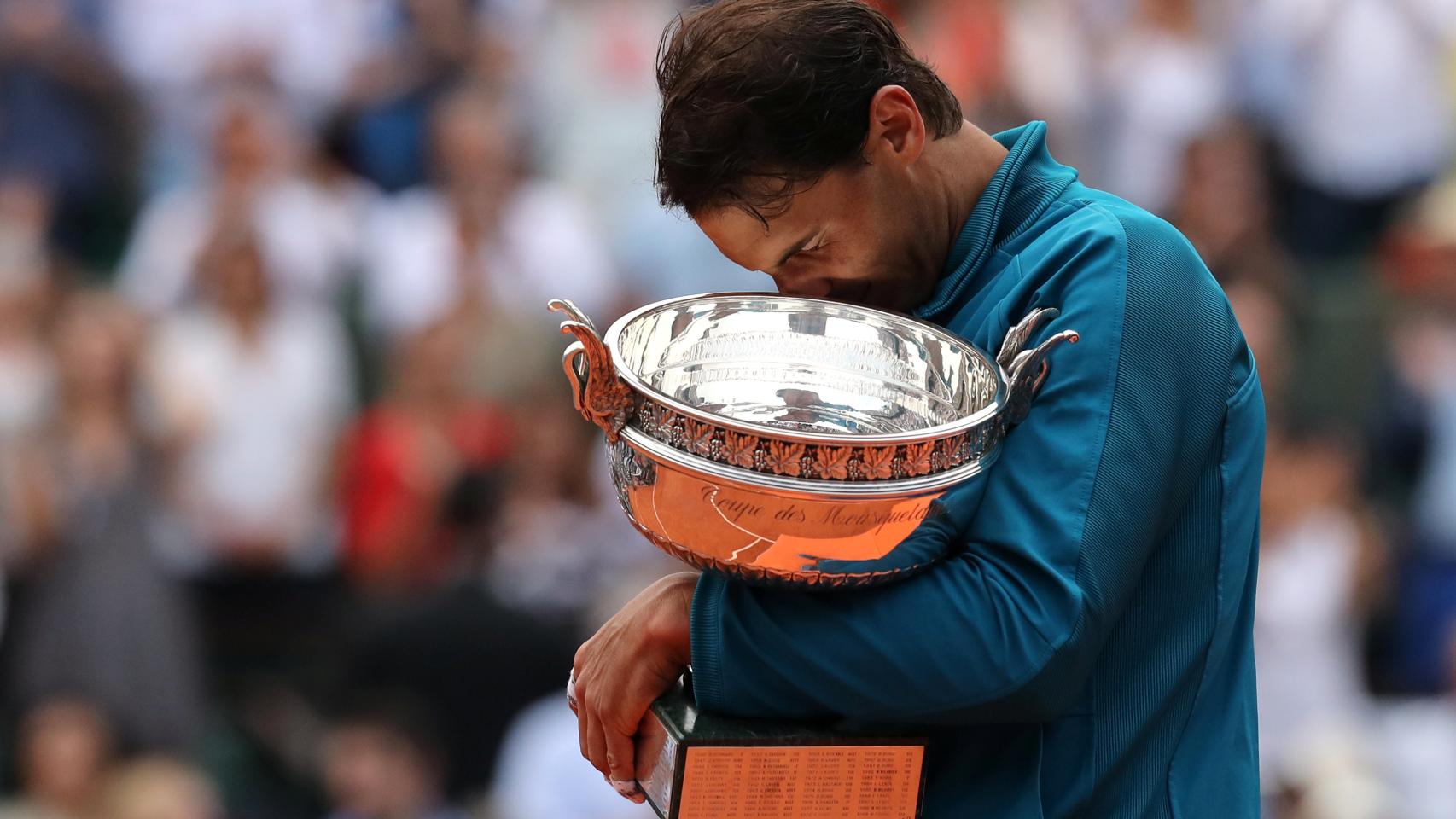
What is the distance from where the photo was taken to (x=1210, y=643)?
4.93 feet

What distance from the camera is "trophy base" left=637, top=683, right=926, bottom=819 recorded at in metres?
1.42

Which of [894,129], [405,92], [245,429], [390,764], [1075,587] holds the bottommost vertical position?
[390,764]

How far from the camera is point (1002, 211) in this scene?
1.55 m

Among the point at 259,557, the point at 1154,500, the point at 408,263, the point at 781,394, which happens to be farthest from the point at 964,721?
the point at 408,263

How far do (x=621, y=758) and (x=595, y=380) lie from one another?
1.10ft

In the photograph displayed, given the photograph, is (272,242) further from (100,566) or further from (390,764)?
(390,764)

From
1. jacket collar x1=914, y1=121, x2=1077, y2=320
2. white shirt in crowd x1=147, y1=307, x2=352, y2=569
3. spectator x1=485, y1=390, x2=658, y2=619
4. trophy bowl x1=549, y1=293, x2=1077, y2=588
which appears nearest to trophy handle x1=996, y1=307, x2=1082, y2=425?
trophy bowl x1=549, y1=293, x2=1077, y2=588

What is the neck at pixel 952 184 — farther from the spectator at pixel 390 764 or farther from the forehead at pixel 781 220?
the spectator at pixel 390 764

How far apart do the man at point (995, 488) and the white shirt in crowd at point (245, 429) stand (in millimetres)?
3662

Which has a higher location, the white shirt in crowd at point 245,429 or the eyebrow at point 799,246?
the eyebrow at point 799,246

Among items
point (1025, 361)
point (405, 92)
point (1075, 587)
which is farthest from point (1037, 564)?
point (405, 92)

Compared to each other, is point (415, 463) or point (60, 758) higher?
point (415, 463)

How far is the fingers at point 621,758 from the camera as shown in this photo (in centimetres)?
151

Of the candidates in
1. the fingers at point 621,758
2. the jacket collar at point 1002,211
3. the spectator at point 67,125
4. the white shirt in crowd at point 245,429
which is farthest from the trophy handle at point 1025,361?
the spectator at point 67,125
